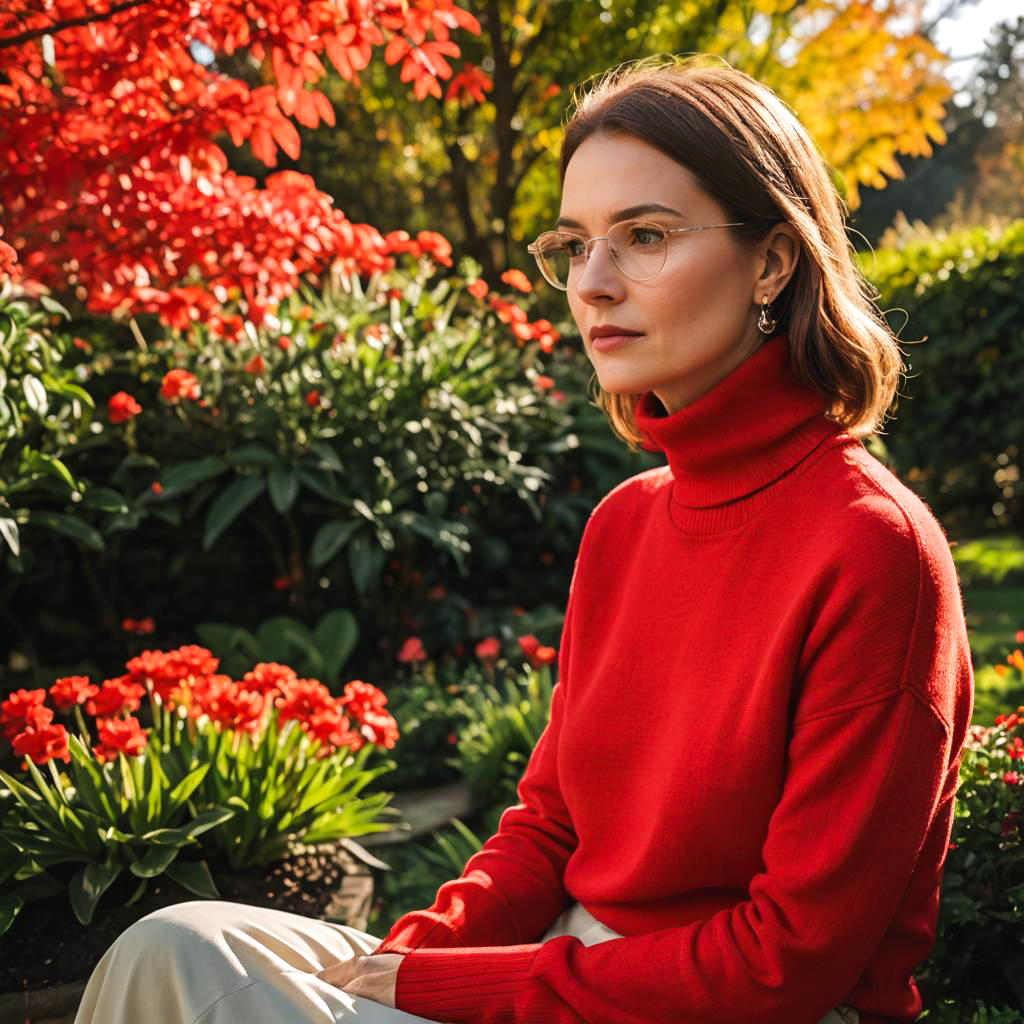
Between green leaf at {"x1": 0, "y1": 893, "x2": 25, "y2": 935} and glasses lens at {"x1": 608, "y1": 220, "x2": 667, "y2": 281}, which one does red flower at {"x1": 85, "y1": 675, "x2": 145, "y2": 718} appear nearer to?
green leaf at {"x1": 0, "y1": 893, "x2": 25, "y2": 935}

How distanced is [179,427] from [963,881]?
315 cm

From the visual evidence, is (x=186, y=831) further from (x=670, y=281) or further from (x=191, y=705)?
(x=670, y=281)

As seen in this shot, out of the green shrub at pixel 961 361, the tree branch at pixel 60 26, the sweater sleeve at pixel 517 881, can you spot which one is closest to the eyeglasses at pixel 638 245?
the sweater sleeve at pixel 517 881

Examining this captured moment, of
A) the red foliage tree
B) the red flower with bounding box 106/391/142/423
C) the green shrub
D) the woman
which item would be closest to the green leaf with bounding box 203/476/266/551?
the red flower with bounding box 106/391/142/423

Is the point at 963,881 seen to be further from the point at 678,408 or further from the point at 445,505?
the point at 445,505

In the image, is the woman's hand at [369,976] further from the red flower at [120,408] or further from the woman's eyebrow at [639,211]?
the red flower at [120,408]

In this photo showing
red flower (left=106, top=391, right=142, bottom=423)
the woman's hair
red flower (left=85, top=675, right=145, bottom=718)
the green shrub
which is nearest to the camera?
the woman's hair

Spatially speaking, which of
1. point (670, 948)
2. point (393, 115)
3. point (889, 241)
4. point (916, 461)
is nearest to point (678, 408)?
point (670, 948)

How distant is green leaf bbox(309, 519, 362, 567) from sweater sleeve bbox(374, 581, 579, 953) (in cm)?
→ 227

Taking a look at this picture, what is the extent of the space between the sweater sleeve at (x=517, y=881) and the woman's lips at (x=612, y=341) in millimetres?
386

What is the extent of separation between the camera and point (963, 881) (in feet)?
6.45

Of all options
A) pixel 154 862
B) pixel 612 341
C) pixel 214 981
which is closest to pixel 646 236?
pixel 612 341

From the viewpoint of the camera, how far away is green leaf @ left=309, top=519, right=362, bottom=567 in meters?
4.11

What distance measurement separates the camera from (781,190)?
1.55 meters
